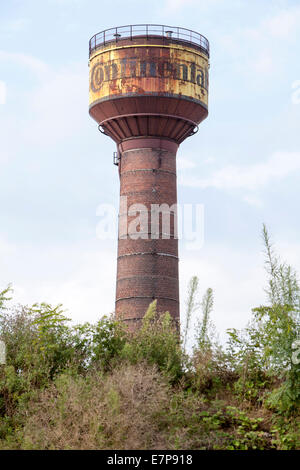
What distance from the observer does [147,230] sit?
3077 cm

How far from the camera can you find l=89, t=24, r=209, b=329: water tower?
100 ft

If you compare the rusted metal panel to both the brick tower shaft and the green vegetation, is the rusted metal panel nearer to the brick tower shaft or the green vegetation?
the brick tower shaft

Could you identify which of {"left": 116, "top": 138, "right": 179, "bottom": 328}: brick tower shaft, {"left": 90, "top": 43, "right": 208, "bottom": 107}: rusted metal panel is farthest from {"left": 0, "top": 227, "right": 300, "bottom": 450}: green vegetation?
{"left": 90, "top": 43, "right": 208, "bottom": 107}: rusted metal panel

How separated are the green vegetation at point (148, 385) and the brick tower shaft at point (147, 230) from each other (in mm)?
11122

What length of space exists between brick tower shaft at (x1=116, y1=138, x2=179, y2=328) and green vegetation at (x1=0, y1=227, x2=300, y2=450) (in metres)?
11.1

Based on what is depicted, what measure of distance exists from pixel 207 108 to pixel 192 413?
1928cm

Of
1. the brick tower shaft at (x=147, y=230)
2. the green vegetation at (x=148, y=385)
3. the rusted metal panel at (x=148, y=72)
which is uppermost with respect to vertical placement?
the rusted metal panel at (x=148, y=72)

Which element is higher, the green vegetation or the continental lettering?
the continental lettering

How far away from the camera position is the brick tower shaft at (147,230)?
3023cm

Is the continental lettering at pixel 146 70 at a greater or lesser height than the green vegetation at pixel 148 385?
greater

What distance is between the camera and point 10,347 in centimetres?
1820

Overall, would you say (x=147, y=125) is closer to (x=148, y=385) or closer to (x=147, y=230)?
(x=147, y=230)

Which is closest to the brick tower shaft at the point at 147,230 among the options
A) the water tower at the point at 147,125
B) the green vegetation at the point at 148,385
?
the water tower at the point at 147,125

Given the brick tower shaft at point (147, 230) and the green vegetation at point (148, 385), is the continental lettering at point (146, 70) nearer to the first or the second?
the brick tower shaft at point (147, 230)
